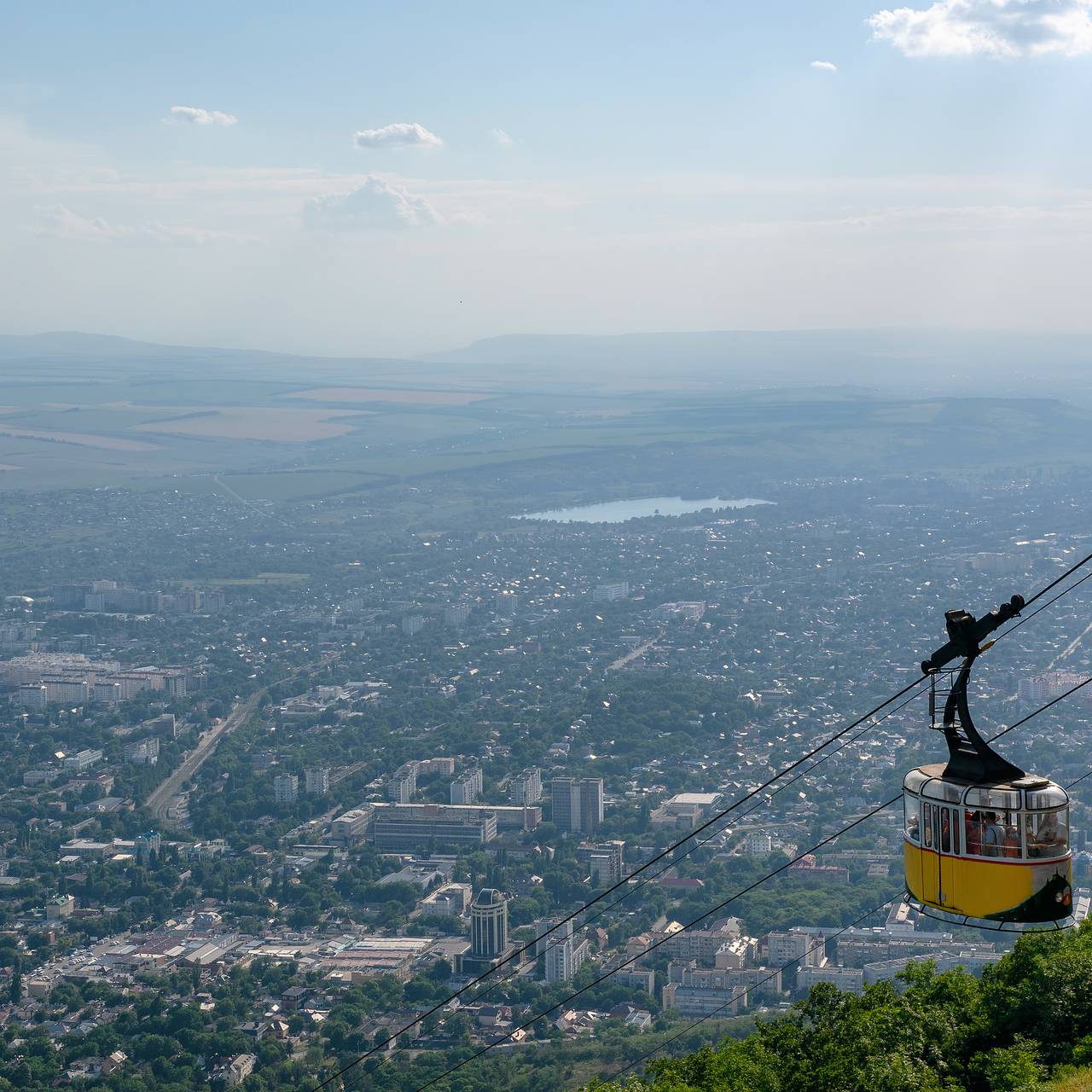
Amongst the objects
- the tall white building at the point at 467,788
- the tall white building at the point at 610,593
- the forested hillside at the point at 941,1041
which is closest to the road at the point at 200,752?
the tall white building at the point at 467,788

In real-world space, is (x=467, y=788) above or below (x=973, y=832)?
below

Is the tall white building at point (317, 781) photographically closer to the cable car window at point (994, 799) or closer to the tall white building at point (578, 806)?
the tall white building at point (578, 806)

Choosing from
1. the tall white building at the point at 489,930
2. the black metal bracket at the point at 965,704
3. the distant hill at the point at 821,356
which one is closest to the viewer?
the black metal bracket at the point at 965,704

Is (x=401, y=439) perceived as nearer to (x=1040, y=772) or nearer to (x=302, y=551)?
(x=302, y=551)

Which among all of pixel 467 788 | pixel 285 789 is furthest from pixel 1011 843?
pixel 285 789

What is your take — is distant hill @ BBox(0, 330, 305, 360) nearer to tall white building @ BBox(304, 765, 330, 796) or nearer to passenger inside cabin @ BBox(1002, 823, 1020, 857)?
tall white building @ BBox(304, 765, 330, 796)

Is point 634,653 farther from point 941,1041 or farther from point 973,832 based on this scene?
point 973,832
